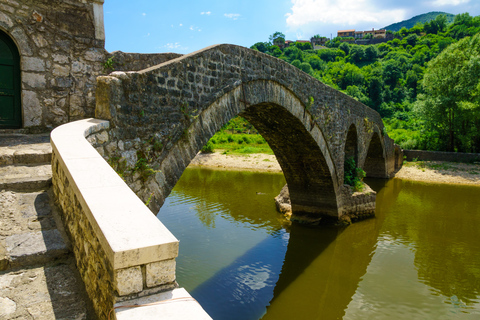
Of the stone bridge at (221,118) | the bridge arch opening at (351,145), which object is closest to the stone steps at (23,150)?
the stone bridge at (221,118)

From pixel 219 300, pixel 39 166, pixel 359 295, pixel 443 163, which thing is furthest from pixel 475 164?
pixel 39 166

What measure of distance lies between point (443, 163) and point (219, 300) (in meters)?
19.0

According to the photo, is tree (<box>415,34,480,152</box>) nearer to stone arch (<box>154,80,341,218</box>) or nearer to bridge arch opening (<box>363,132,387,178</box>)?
bridge arch opening (<box>363,132,387,178</box>)

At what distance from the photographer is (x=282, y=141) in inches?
365

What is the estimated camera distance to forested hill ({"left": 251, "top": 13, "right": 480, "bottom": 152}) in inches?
785

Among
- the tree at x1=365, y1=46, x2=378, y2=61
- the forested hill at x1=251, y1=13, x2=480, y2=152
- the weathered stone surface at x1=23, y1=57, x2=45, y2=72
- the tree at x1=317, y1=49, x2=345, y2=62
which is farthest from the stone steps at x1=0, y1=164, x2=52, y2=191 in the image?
the tree at x1=317, y1=49, x2=345, y2=62

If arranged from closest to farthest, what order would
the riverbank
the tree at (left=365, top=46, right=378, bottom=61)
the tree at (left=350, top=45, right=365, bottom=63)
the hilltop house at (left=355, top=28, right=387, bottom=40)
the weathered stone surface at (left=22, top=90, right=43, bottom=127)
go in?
the weathered stone surface at (left=22, top=90, right=43, bottom=127), the riverbank, the tree at (left=365, top=46, right=378, bottom=61), the tree at (left=350, top=45, right=365, bottom=63), the hilltop house at (left=355, top=28, right=387, bottom=40)

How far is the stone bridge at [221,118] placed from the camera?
3520 mm

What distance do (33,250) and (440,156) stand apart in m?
22.9

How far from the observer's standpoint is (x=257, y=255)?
308 inches

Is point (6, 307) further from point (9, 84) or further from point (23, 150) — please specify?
point (9, 84)

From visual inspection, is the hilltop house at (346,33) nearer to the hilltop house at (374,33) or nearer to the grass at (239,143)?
the hilltop house at (374,33)

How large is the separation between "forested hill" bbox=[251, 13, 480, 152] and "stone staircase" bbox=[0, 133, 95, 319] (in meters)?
21.2

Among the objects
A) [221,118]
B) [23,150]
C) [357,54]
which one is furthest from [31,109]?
[357,54]
